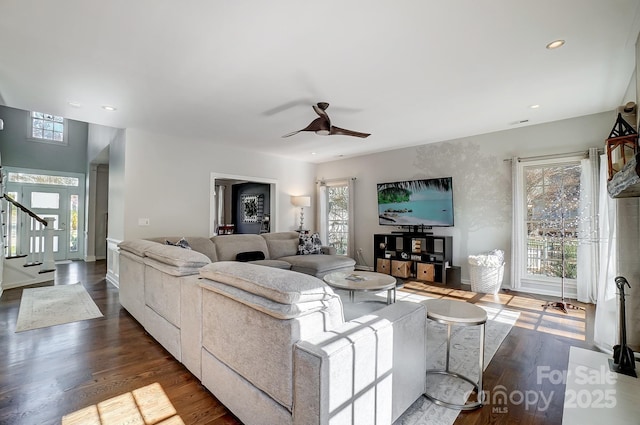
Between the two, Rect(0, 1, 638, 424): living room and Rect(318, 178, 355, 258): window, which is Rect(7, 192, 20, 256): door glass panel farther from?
Rect(318, 178, 355, 258): window

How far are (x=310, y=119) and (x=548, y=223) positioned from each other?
13.0 feet

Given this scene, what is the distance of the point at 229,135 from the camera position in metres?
5.13

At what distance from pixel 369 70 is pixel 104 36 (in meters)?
2.25

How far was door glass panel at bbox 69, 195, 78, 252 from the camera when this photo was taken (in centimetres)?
809

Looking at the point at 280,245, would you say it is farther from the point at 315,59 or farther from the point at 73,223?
the point at 73,223

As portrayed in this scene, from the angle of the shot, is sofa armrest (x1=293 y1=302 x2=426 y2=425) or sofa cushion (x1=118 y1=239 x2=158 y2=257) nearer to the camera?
sofa armrest (x1=293 y1=302 x2=426 y2=425)

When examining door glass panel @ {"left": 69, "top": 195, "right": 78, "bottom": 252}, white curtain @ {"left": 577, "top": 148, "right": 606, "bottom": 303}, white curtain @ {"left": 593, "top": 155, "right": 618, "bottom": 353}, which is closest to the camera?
white curtain @ {"left": 593, "top": 155, "right": 618, "bottom": 353}

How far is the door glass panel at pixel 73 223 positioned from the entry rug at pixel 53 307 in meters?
3.93

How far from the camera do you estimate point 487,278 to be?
4562 mm

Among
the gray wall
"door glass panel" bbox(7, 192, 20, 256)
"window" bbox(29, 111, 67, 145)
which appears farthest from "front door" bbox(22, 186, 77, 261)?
"window" bbox(29, 111, 67, 145)

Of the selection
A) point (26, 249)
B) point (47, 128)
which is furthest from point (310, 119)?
point (47, 128)

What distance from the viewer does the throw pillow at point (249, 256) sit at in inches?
193

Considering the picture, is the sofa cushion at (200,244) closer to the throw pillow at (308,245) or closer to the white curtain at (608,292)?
the throw pillow at (308,245)

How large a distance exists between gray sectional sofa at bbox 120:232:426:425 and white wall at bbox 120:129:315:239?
3.18 meters
